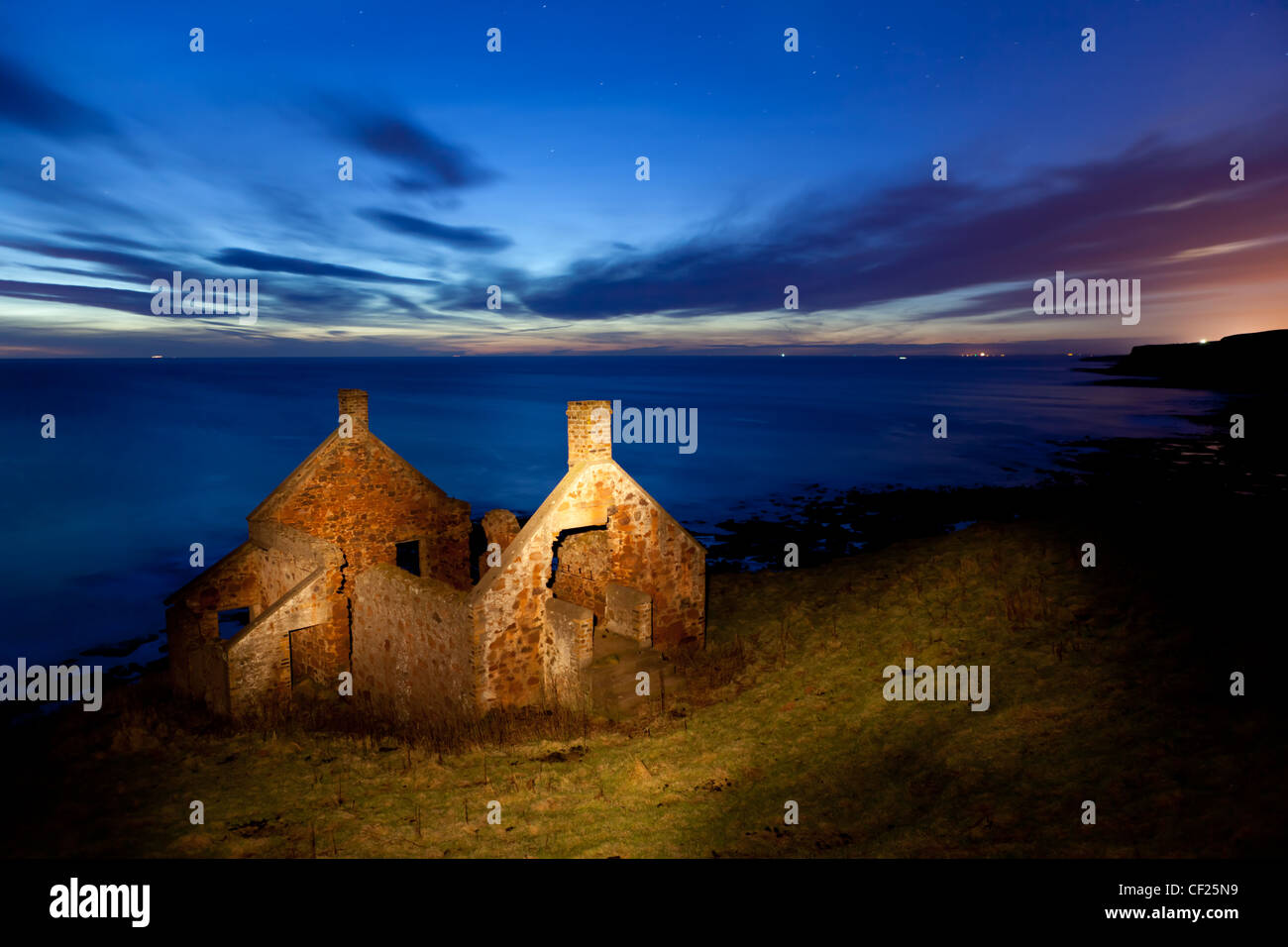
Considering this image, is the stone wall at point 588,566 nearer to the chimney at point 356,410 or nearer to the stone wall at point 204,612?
the chimney at point 356,410

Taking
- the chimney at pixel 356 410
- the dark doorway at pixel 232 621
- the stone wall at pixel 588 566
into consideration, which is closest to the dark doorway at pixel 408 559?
the dark doorway at pixel 232 621

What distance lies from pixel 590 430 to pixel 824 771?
7.38 m

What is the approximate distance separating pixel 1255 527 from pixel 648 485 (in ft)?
122

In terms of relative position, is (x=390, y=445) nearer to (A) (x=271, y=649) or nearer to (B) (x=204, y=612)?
(B) (x=204, y=612)

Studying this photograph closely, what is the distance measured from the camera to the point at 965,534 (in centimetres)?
2116

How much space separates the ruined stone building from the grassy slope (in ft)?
4.27

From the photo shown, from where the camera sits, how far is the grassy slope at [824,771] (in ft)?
26.2

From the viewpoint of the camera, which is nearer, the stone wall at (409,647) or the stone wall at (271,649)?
the stone wall at (409,647)

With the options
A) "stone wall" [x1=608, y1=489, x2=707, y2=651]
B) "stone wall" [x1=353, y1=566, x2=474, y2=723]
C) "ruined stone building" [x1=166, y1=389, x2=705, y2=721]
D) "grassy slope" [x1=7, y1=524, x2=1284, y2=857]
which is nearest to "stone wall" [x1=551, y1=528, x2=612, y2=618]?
"ruined stone building" [x1=166, y1=389, x2=705, y2=721]

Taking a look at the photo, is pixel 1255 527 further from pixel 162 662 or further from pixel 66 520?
pixel 66 520

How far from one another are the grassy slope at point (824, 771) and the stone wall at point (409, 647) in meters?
1.19

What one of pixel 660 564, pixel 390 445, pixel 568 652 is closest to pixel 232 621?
pixel 568 652

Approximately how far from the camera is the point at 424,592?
1366 centimetres
